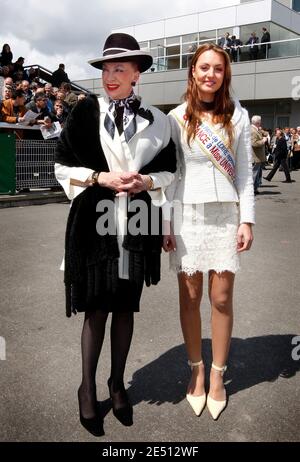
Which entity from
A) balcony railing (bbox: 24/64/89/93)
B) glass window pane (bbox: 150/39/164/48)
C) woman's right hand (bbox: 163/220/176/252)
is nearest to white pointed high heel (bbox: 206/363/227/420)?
woman's right hand (bbox: 163/220/176/252)

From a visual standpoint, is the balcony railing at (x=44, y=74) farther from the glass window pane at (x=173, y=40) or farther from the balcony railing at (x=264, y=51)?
the glass window pane at (x=173, y=40)

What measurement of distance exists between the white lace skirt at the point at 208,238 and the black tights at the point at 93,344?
48 centimetres

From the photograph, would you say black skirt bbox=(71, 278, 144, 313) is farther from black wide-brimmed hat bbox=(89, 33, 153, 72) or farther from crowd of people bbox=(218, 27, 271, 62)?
crowd of people bbox=(218, 27, 271, 62)

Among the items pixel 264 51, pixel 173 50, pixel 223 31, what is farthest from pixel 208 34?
pixel 264 51

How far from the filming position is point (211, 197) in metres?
2.52

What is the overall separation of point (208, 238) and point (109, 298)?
0.66 meters

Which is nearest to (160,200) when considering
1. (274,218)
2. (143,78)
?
(274,218)

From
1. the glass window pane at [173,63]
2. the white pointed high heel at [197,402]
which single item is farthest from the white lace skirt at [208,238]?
the glass window pane at [173,63]

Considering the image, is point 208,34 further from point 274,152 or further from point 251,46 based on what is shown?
point 274,152

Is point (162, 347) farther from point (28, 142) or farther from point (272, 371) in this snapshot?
point (28, 142)

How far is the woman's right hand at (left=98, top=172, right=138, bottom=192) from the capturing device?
7.34 ft

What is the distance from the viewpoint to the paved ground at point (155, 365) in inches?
95.7

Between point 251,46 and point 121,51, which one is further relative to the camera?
point 251,46
